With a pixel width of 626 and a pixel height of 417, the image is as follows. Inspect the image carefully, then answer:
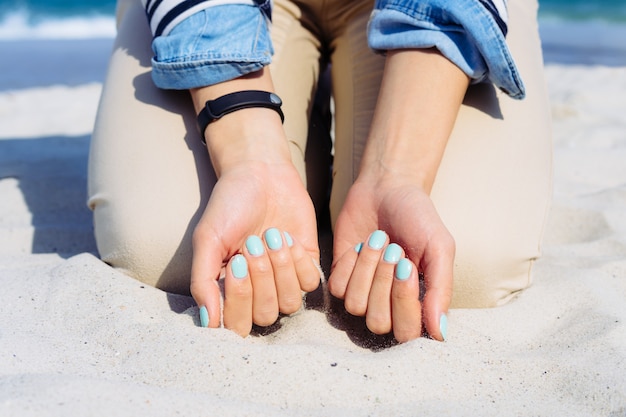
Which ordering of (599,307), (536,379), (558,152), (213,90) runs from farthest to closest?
(558,152) < (213,90) < (599,307) < (536,379)

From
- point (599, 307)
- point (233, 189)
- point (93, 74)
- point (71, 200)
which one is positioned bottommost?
point (93, 74)

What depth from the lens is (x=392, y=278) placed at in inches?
38.7

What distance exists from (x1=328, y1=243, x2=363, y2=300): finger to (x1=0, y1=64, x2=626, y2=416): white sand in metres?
A: 0.07

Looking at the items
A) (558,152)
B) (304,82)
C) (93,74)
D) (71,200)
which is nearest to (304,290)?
(304,82)

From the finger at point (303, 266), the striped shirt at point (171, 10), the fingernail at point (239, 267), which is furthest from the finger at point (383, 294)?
the striped shirt at point (171, 10)

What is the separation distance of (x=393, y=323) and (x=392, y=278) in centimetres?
8

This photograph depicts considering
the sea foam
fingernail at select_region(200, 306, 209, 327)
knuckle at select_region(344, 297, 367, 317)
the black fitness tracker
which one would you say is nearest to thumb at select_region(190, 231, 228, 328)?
fingernail at select_region(200, 306, 209, 327)

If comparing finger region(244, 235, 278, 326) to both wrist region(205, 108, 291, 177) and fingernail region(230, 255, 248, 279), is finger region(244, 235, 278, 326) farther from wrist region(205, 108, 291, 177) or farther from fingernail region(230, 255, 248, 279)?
wrist region(205, 108, 291, 177)

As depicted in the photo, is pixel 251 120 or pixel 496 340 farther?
pixel 251 120

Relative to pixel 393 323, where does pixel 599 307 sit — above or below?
below

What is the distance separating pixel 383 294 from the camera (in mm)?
993

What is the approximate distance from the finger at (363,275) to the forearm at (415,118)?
20 centimetres

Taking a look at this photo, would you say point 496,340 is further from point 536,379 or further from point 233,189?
point 233,189

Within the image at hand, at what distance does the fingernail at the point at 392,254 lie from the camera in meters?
0.99
